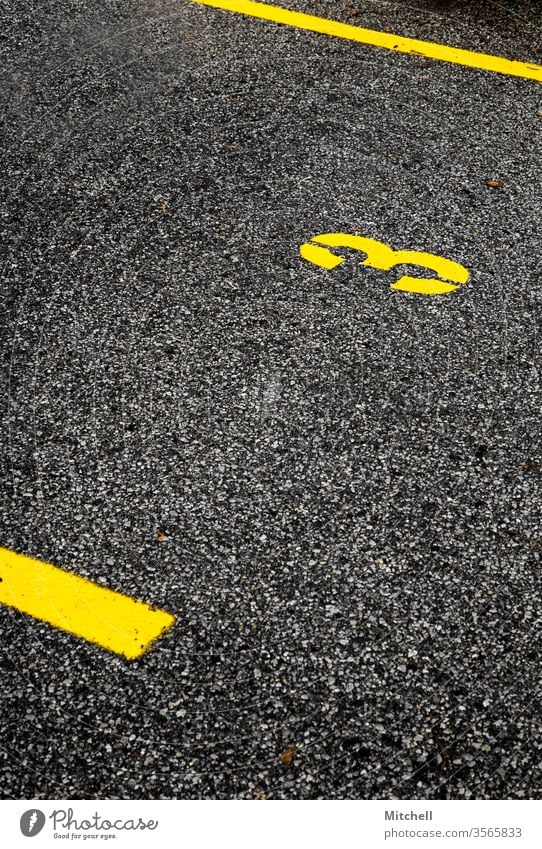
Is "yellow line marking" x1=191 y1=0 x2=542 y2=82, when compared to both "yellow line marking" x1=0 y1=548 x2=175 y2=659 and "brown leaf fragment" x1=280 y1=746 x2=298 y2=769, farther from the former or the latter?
"brown leaf fragment" x1=280 y1=746 x2=298 y2=769

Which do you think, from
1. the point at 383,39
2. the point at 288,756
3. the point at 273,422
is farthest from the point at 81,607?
the point at 383,39

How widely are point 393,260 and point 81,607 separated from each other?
6.31ft

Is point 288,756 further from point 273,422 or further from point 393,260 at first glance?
point 393,260

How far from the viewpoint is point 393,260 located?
148 inches

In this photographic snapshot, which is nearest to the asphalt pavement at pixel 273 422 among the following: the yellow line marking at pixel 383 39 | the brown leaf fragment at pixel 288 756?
the brown leaf fragment at pixel 288 756

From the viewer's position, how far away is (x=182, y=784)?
86.7 inches

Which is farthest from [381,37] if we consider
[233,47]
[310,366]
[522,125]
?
[310,366]

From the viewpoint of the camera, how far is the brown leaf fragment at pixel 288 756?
2232 mm

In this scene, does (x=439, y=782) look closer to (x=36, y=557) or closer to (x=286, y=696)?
(x=286, y=696)

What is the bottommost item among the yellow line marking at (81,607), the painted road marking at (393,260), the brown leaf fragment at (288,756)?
the brown leaf fragment at (288,756)

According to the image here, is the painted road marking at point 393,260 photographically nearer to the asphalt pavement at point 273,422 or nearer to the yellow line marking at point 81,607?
the asphalt pavement at point 273,422

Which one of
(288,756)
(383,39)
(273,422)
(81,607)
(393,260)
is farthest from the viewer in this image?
(383,39)

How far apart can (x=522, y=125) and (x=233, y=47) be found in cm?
166

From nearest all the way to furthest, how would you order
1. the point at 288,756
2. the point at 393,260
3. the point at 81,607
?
the point at 288,756 < the point at 81,607 < the point at 393,260
